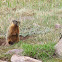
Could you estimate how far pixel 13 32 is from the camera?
21.7 feet

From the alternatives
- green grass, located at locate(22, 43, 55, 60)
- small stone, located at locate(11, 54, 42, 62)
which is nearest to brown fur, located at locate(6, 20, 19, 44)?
green grass, located at locate(22, 43, 55, 60)

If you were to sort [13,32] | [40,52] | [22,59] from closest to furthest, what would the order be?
[22,59] → [40,52] → [13,32]

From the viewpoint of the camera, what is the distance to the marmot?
259 inches

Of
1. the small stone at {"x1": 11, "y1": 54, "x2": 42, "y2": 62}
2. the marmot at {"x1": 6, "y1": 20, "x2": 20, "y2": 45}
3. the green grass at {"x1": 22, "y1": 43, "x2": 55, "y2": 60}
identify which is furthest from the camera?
the marmot at {"x1": 6, "y1": 20, "x2": 20, "y2": 45}

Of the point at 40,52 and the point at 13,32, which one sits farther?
the point at 13,32

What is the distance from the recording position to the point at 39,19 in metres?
8.44

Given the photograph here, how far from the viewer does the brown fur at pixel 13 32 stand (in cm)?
657

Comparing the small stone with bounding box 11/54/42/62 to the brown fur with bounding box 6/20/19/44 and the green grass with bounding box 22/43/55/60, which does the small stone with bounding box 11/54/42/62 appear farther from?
the brown fur with bounding box 6/20/19/44

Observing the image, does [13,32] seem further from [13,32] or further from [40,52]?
[40,52]

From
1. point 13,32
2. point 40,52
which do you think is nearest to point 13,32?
point 13,32

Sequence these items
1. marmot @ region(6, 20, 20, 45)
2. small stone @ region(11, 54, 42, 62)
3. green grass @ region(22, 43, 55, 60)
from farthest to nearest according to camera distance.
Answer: marmot @ region(6, 20, 20, 45), green grass @ region(22, 43, 55, 60), small stone @ region(11, 54, 42, 62)

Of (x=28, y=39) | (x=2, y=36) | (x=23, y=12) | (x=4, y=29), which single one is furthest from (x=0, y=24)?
(x=23, y=12)

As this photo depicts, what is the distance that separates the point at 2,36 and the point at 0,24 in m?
0.89

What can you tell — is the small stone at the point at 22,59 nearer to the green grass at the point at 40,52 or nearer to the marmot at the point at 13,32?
the green grass at the point at 40,52
